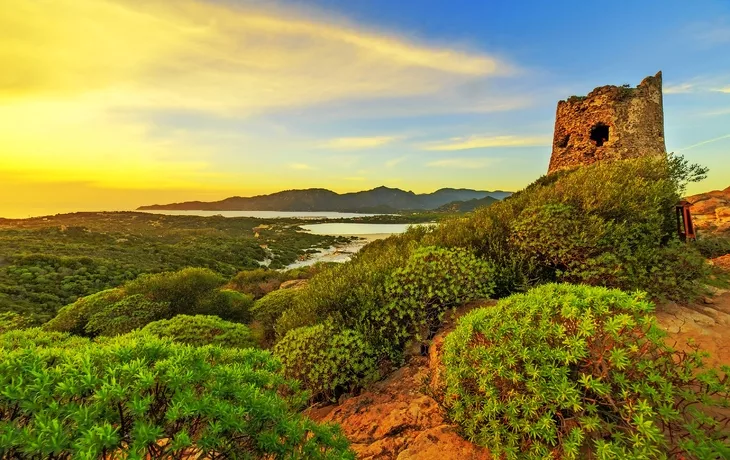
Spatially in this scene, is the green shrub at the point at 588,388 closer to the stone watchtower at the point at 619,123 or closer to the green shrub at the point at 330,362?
the green shrub at the point at 330,362

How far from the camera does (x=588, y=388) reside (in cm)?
365

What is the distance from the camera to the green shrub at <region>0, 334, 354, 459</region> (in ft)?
7.64

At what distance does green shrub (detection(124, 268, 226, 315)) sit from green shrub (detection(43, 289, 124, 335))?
41.0 inches

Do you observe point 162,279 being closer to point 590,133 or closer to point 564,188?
point 564,188

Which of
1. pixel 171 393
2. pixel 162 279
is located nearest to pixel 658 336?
pixel 171 393

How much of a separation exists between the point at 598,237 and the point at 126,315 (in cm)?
1708

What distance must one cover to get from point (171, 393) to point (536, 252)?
8.80 m

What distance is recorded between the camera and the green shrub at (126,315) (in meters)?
13.4

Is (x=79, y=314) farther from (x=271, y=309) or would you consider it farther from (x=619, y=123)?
(x=619, y=123)

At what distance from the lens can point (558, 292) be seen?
194 inches

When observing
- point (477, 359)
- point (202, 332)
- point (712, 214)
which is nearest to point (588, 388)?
point (477, 359)

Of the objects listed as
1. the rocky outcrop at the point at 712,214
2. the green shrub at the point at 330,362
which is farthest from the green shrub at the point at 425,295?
the rocky outcrop at the point at 712,214

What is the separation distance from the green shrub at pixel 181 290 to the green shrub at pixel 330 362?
400 inches

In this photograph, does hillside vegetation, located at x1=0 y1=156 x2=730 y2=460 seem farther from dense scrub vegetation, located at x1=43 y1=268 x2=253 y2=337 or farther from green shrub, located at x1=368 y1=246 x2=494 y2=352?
dense scrub vegetation, located at x1=43 y1=268 x2=253 y2=337
